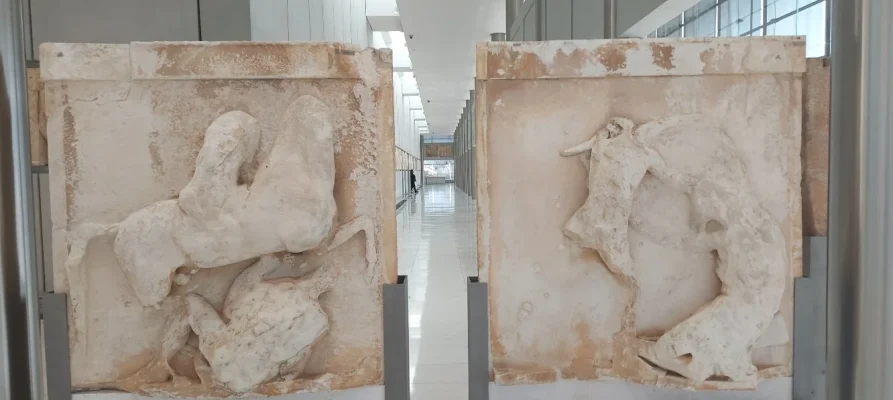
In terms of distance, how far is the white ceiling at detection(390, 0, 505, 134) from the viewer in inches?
358

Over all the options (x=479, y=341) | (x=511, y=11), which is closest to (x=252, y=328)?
(x=479, y=341)

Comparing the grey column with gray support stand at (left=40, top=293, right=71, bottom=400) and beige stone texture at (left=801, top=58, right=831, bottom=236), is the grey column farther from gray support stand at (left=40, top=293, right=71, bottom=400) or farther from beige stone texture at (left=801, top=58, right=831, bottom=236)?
gray support stand at (left=40, top=293, right=71, bottom=400)

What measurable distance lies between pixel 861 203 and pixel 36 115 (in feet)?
11.3

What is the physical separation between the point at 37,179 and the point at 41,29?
1194 mm

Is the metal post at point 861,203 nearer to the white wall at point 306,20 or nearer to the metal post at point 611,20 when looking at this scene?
the metal post at point 611,20

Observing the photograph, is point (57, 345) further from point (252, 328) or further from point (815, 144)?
point (815, 144)

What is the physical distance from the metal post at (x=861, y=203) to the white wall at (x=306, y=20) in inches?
151

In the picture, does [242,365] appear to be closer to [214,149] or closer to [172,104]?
[214,149]

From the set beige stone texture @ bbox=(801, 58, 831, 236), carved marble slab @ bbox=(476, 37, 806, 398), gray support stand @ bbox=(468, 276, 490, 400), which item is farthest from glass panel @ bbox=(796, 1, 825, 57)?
gray support stand @ bbox=(468, 276, 490, 400)

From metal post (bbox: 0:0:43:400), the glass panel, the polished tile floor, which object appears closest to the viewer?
metal post (bbox: 0:0:43:400)

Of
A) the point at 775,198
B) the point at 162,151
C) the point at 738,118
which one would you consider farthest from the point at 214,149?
the point at 775,198

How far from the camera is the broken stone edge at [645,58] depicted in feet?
8.23

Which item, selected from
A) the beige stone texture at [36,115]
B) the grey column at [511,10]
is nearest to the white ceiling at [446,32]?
the grey column at [511,10]

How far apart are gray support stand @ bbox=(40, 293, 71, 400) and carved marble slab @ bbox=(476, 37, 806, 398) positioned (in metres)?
2.00
